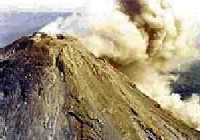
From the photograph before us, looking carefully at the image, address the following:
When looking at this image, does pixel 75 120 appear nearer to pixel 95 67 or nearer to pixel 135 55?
pixel 95 67

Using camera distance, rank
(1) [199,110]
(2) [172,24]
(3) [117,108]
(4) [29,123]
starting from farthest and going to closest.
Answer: (1) [199,110]
(2) [172,24]
(3) [117,108]
(4) [29,123]

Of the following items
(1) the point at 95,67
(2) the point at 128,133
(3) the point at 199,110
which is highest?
(1) the point at 95,67

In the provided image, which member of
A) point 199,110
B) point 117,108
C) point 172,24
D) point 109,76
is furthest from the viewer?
point 199,110

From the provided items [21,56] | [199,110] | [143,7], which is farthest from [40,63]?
[199,110]

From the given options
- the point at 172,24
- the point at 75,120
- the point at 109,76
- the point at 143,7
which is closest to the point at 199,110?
the point at 172,24

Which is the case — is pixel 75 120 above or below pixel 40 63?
below

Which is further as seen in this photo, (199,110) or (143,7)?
(199,110)

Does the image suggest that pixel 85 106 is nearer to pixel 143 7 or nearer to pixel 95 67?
pixel 95 67
